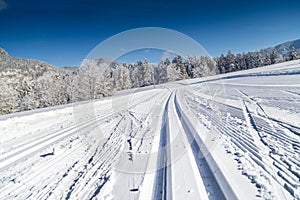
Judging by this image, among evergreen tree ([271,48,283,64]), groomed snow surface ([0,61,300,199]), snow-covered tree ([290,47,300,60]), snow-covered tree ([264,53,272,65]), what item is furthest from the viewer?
snow-covered tree ([264,53,272,65])

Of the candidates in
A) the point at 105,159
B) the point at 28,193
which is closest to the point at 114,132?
the point at 105,159

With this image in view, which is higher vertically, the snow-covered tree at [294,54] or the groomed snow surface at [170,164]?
A: the snow-covered tree at [294,54]

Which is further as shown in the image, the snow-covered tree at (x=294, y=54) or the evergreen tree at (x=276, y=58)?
the evergreen tree at (x=276, y=58)

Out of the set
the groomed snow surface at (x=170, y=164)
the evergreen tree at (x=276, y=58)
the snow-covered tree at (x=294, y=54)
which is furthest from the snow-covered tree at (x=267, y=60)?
the groomed snow surface at (x=170, y=164)

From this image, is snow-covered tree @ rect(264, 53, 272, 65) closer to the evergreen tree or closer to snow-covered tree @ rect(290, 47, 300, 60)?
the evergreen tree

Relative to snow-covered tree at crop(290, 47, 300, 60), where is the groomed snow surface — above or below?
below

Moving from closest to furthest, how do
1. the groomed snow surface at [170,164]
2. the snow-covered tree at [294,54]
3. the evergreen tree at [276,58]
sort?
1. the groomed snow surface at [170,164]
2. the snow-covered tree at [294,54]
3. the evergreen tree at [276,58]

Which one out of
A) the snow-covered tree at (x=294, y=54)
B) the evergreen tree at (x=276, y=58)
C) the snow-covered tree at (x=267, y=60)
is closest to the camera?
the snow-covered tree at (x=294, y=54)

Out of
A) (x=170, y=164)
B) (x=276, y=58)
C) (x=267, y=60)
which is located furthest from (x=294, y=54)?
(x=170, y=164)

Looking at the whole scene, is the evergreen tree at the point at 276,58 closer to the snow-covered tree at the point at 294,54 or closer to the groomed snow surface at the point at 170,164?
the snow-covered tree at the point at 294,54

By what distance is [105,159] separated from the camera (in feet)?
14.5

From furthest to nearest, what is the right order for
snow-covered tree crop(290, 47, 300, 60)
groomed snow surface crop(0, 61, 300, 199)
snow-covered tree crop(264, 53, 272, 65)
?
snow-covered tree crop(264, 53, 272, 65) → snow-covered tree crop(290, 47, 300, 60) → groomed snow surface crop(0, 61, 300, 199)

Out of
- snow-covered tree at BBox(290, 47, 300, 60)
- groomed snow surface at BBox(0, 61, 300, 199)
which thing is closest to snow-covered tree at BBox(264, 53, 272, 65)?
snow-covered tree at BBox(290, 47, 300, 60)

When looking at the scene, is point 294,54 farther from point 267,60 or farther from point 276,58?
point 267,60
